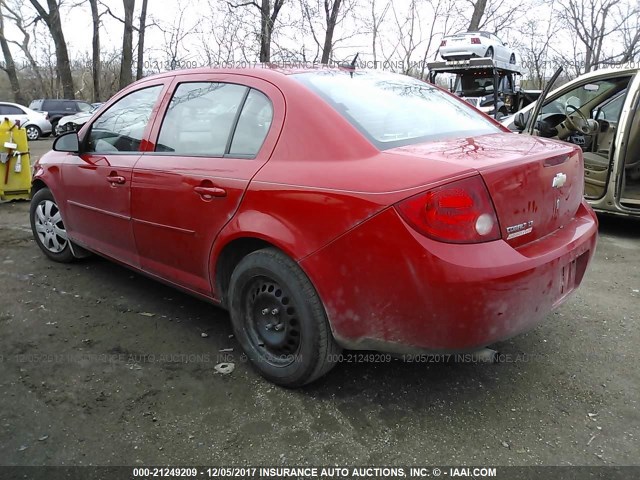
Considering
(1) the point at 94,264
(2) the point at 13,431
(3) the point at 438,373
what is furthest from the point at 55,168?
(3) the point at 438,373

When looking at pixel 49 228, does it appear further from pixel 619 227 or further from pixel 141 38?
pixel 141 38

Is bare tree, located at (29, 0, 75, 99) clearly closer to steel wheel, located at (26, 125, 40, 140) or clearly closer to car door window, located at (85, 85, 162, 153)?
steel wheel, located at (26, 125, 40, 140)

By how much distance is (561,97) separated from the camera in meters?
6.31

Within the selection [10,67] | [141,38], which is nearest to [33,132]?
[141,38]

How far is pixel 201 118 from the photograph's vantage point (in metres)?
2.97

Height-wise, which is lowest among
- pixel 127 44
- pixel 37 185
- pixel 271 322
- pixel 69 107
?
pixel 271 322

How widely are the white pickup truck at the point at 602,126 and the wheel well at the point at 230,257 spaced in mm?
4446

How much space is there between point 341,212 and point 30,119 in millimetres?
21167

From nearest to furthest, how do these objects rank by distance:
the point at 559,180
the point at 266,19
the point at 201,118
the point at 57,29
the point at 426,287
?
the point at 426,287
the point at 559,180
the point at 201,118
the point at 266,19
the point at 57,29

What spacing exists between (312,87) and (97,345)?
195 cm

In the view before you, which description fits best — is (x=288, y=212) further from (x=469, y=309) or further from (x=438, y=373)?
(x=438, y=373)

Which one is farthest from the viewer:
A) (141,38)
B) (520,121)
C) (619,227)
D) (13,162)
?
(141,38)

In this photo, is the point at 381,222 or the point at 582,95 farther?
the point at 582,95

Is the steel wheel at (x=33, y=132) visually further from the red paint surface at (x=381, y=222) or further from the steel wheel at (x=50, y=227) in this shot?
the red paint surface at (x=381, y=222)
